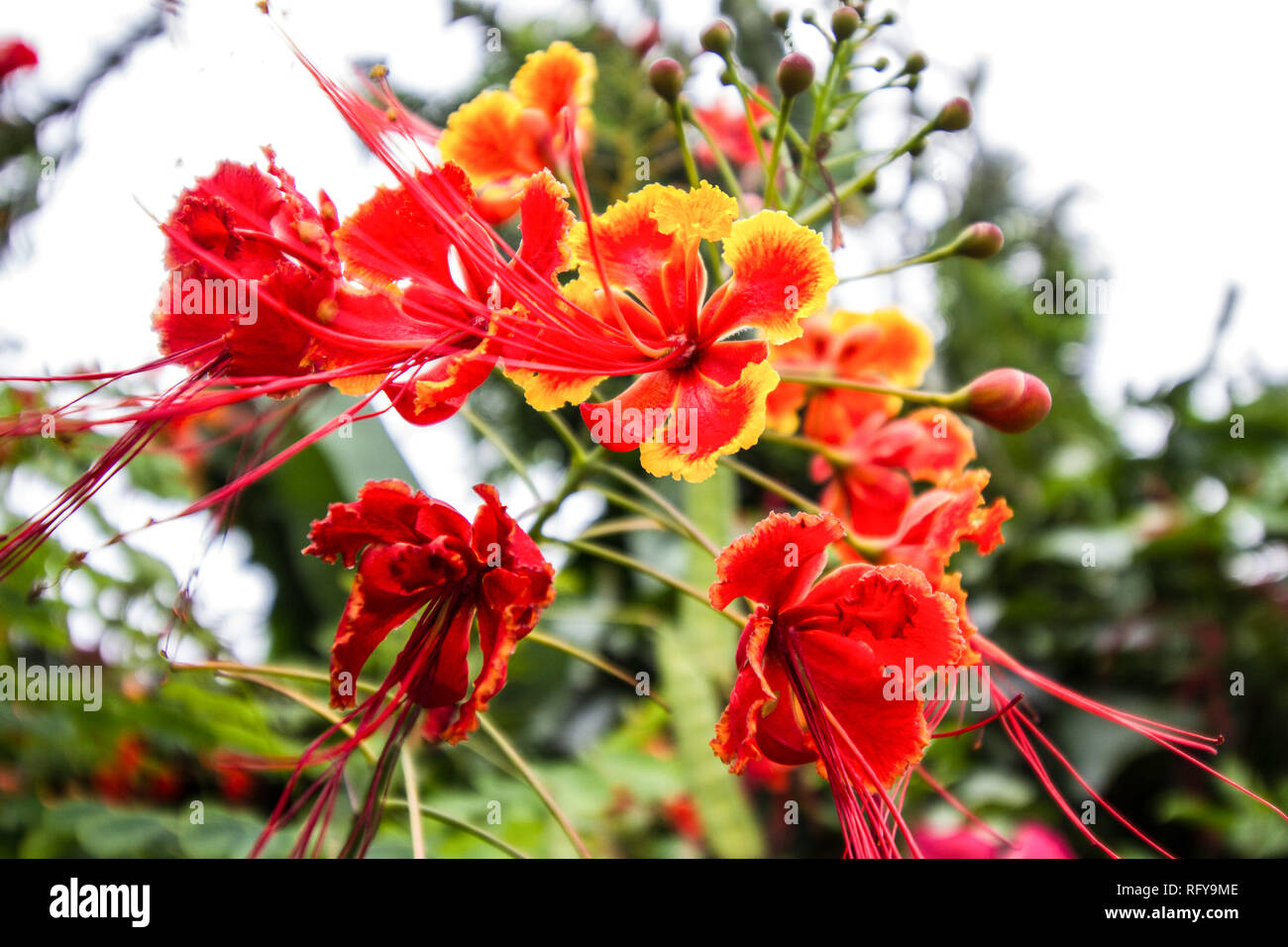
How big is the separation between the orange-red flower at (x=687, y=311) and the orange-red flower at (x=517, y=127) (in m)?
0.35

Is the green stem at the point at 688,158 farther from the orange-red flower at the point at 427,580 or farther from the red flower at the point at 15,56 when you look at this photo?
the red flower at the point at 15,56

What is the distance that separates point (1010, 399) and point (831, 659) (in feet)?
1.43

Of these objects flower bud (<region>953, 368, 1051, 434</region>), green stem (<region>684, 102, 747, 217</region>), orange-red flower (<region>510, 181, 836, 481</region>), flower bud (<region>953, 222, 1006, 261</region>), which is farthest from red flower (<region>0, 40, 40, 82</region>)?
flower bud (<region>953, 368, 1051, 434</region>)

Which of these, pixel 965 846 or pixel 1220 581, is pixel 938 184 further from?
pixel 965 846

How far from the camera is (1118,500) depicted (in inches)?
154

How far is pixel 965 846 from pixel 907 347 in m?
1.46

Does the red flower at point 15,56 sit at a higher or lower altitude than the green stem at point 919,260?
higher

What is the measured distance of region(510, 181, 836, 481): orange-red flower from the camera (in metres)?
1.07

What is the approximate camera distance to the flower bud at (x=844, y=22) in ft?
4.12

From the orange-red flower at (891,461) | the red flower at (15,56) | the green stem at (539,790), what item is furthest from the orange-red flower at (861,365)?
the red flower at (15,56)

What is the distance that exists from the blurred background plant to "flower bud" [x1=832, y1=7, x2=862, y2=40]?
0.52 m

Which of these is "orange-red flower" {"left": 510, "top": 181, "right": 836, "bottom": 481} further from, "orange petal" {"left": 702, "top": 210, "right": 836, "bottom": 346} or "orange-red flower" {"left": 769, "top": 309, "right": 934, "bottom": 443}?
"orange-red flower" {"left": 769, "top": 309, "right": 934, "bottom": 443}

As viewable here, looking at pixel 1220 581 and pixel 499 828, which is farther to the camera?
pixel 1220 581
